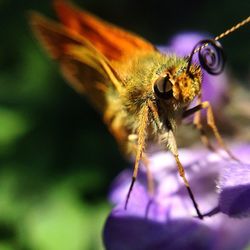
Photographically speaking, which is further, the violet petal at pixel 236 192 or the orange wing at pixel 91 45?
the orange wing at pixel 91 45

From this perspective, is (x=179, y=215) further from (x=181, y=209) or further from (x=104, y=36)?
(x=104, y=36)

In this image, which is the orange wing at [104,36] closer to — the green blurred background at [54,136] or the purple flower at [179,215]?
the purple flower at [179,215]

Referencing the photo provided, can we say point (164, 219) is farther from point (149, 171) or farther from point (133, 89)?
point (133, 89)

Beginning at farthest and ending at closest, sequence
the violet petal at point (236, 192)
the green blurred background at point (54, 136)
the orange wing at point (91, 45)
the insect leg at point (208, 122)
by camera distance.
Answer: the green blurred background at point (54, 136) → the orange wing at point (91, 45) → the insect leg at point (208, 122) → the violet petal at point (236, 192)

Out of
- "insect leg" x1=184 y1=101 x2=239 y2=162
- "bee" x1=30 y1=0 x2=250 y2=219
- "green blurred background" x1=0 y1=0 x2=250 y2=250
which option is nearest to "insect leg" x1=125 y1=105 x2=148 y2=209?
"bee" x1=30 y1=0 x2=250 y2=219

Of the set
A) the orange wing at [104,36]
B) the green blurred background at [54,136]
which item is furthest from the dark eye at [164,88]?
the green blurred background at [54,136]

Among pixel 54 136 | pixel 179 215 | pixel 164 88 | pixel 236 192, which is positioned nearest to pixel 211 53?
pixel 164 88

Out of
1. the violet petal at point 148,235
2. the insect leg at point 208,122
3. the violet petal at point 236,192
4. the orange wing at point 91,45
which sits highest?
the orange wing at point 91,45
